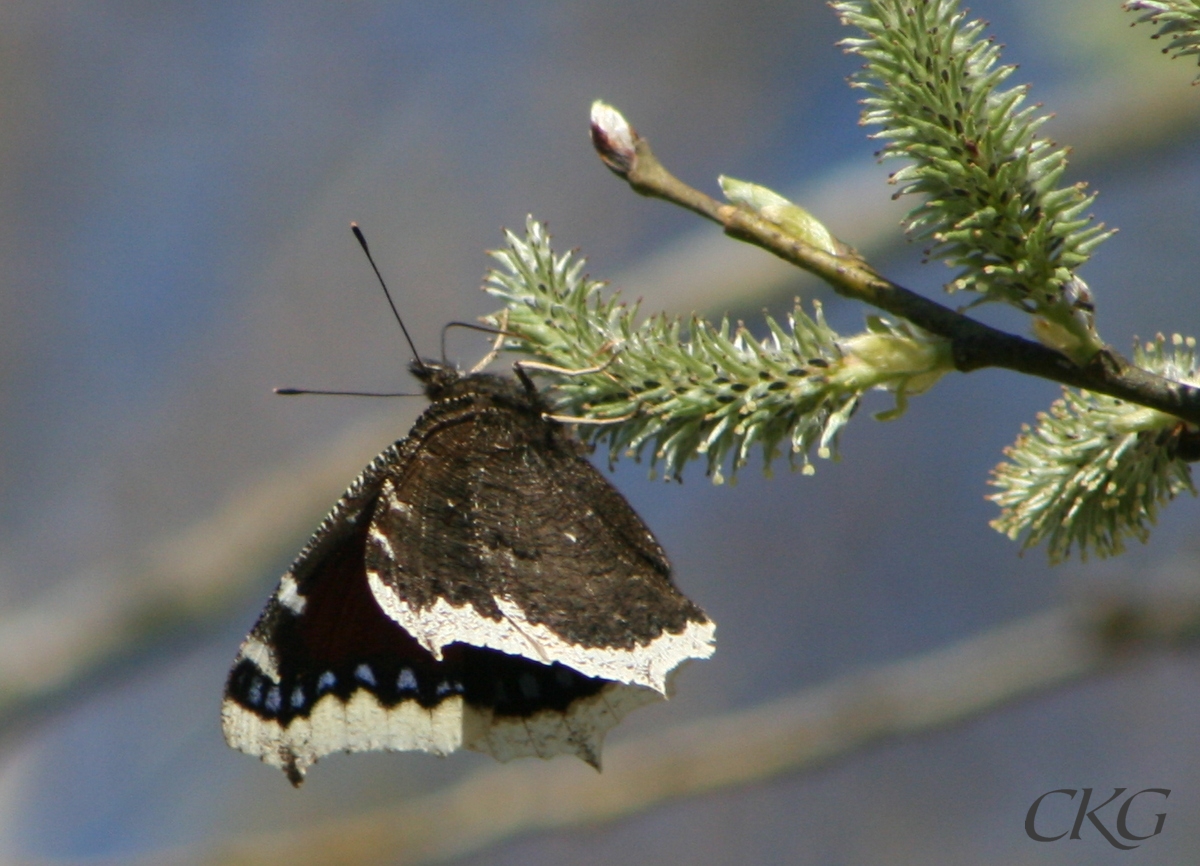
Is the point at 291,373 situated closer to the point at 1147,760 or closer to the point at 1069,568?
the point at 1069,568

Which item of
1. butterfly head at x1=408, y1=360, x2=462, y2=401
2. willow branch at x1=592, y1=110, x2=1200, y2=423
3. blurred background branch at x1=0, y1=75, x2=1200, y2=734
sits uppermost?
blurred background branch at x1=0, y1=75, x2=1200, y2=734

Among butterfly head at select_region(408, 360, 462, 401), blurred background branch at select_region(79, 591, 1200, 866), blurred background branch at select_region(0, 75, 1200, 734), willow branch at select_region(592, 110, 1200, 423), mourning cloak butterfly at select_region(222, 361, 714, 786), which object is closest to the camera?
willow branch at select_region(592, 110, 1200, 423)

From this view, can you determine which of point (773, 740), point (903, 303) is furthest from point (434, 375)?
point (773, 740)

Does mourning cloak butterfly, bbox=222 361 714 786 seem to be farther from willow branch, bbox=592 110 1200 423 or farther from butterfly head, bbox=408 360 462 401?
willow branch, bbox=592 110 1200 423

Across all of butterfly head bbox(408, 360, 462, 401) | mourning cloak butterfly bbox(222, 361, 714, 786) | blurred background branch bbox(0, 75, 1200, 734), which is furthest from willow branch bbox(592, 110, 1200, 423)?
blurred background branch bbox(0, 75, 1200, 734)

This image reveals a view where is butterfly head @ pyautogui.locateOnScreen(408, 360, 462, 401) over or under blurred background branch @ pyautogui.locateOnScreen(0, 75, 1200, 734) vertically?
under

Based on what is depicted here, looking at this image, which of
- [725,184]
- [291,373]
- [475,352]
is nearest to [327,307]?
[291,373]
